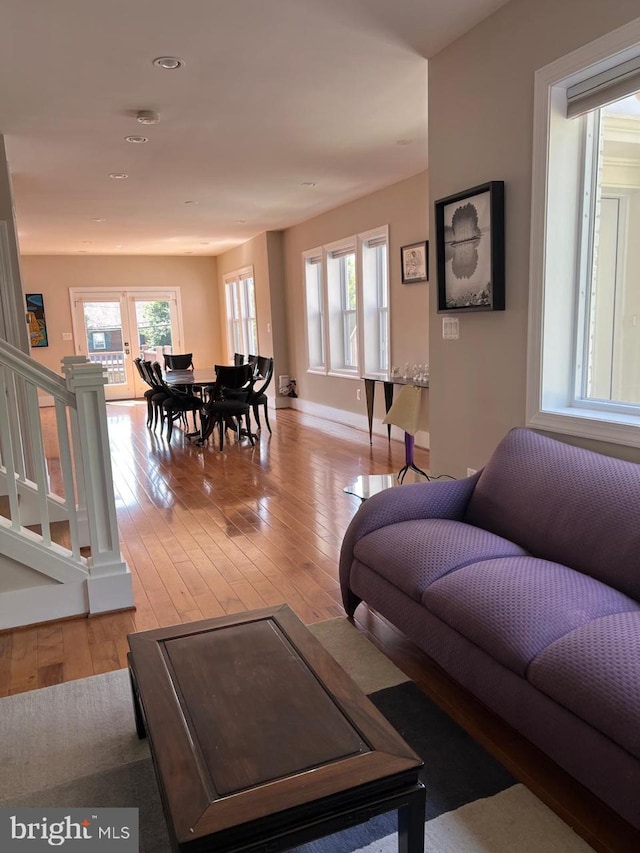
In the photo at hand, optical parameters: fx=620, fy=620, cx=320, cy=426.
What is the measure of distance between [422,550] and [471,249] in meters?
1.65

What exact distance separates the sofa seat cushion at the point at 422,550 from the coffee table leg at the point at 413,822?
2.84 feet

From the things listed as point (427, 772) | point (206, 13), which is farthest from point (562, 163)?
point (427, 772)

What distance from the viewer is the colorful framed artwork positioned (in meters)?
10.8

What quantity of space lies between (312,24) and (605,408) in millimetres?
2222

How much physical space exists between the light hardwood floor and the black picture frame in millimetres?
1585

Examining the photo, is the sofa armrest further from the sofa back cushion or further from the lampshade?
the lampshade

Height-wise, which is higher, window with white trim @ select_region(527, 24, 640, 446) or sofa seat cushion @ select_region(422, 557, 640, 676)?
window with white trim @ select_region(527, 24, 640, 446)

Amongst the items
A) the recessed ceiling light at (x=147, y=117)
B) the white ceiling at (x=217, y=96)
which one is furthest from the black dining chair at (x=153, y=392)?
the recessed ceiling light at (x=147, y=117)

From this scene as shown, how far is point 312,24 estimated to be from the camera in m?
2.91

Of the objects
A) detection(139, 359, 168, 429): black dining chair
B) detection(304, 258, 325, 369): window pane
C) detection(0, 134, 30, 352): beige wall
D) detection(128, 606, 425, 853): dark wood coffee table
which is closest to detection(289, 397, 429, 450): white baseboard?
detection(304, 258, 325, 369): window pane

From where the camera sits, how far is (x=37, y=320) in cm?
1084

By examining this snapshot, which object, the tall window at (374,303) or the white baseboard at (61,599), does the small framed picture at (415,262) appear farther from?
the white baseboard at (61,599)

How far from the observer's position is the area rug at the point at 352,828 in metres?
1.58

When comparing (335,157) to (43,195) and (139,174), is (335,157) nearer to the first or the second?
(139,174)
